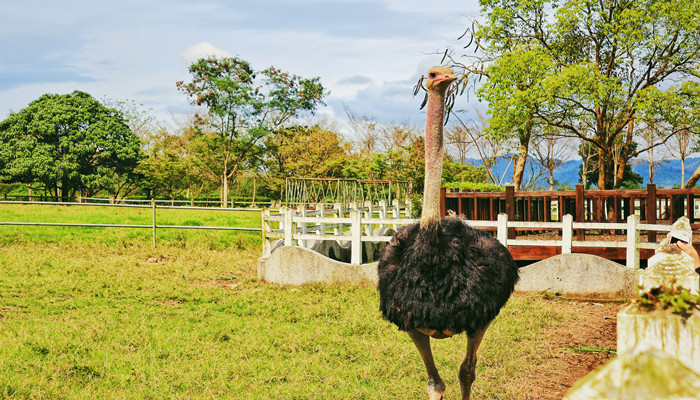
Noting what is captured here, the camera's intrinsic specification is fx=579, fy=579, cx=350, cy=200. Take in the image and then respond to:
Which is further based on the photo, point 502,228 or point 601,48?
point 601,48

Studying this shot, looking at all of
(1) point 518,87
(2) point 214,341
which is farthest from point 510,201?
(1) point 518,87

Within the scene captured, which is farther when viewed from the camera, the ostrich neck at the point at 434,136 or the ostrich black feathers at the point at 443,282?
the ostrich neck at the point at 434,136

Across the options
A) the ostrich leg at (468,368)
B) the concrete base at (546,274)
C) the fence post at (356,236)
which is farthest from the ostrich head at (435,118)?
the fence post at (356,236)

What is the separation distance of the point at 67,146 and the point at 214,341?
3170 cm

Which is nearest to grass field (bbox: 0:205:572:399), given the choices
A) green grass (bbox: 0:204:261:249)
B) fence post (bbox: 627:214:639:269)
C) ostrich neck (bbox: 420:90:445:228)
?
fence post (bbox: 627:214:639:269)

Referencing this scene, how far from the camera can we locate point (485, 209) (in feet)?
36.8

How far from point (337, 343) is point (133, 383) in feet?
6.23

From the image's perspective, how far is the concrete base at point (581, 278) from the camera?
8.09 m

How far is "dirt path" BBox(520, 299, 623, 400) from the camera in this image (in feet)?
14.6

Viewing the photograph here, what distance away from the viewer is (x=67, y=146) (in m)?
33.2

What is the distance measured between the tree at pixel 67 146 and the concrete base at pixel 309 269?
89.5 ft

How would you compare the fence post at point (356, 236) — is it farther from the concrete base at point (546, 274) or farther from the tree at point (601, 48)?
the tree at point (601, 48)

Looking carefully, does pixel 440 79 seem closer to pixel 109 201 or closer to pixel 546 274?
pixel 546 274

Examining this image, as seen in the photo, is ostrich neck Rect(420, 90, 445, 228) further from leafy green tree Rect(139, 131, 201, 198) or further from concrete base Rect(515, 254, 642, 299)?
leafy green tree Rect(139, 131, 201, 198)
